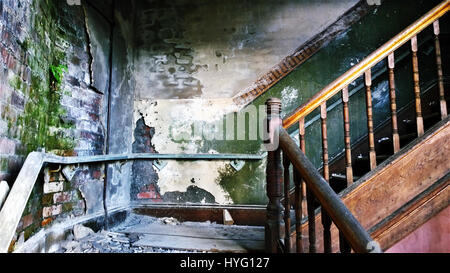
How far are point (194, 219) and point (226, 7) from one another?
2597 mm

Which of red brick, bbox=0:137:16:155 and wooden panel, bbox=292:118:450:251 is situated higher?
red brick, bbox=0:137:16:155

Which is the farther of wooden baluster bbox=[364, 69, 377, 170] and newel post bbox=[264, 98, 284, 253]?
newel post bbox=[264, 98, 284, 253]

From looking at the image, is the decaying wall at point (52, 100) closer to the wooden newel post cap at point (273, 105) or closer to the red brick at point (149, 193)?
the red brick at point (149, 193)

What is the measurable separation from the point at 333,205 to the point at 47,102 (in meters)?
2.13

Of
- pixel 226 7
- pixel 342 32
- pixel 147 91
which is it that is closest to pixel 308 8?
pixel 342 32

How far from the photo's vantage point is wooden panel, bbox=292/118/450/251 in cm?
178

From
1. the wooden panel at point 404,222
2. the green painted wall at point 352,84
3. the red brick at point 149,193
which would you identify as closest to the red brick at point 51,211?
the red brick at point 149,193

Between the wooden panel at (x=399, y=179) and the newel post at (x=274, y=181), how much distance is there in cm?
29

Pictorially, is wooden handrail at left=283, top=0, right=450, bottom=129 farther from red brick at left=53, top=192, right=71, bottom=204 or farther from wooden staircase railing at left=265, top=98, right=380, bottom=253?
red brick at left=53, top=192, right=71, bottom=204

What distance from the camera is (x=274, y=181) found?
211 cm

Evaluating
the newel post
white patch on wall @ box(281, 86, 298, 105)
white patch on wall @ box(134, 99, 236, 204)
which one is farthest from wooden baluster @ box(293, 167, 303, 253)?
white patch on wall @ box(281, 86, 298, 105)

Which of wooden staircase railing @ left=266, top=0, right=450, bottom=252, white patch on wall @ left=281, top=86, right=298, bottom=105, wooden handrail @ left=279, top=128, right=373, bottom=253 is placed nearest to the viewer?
wooden handrail @ left=279, top=128, right=373, bottom=253

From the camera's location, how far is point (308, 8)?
332 centimetres

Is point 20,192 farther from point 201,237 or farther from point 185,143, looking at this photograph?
point 185,143
